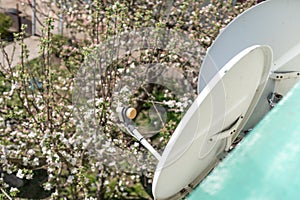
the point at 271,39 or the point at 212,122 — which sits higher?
the point at 271,39

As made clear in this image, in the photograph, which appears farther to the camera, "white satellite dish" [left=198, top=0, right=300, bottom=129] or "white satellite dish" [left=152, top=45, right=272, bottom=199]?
"white satellite dish" [left=198, top=0, right=300, bottom=129]

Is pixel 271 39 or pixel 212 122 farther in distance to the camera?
pixel 271 39

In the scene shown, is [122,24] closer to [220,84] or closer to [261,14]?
[261,14]

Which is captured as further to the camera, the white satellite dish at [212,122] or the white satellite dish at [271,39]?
the white satellite dish at [271,39]

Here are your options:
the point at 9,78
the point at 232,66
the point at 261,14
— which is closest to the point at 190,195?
the point at 232,66
